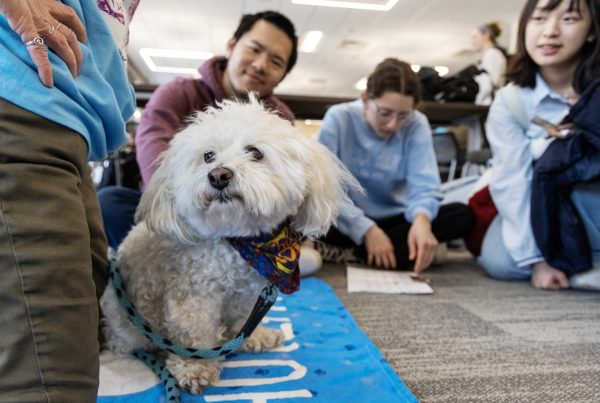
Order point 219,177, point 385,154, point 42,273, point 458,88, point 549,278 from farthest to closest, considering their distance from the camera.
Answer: point 458,88 < point 385,154 < point 549,278 < point 219,177 < point 42,273

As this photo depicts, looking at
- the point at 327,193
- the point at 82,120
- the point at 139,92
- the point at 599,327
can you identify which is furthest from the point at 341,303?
the point at 139,92

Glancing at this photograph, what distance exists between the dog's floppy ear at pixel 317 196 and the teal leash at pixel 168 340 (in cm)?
15

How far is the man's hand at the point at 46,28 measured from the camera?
44cm

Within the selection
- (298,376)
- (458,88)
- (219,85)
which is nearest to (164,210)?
(298,376)

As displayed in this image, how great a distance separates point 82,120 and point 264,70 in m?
0.88

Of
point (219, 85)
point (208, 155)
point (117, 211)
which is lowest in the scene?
point (117, 211)

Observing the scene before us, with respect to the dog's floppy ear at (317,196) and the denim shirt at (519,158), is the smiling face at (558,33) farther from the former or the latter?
the dog's floppy ear at (317,196)

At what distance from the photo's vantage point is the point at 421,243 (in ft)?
5.35

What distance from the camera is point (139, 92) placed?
2500 mm

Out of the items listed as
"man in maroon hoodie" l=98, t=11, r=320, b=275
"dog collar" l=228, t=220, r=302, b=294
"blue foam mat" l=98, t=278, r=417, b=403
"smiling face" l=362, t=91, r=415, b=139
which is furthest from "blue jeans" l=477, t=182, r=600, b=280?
"dog collar" l=228, t=220, r=302, b=294

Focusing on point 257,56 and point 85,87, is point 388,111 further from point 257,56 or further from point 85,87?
point 85,87

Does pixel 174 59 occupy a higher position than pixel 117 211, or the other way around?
pixel 174 59

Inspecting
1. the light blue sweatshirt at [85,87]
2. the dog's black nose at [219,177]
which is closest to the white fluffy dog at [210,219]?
the dog's black nose at [219,177]

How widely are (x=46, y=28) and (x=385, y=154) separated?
1526mm
